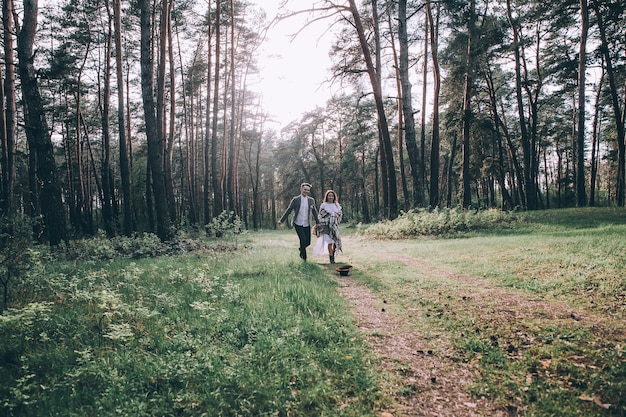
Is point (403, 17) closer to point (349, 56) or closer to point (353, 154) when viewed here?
point (349, 56)

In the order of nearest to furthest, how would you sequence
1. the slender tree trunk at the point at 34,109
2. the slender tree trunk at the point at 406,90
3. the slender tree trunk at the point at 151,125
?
the slender tree trunk at the point at 34,109
the slender tree trunk at the point at 151,125
the slender tree trunk at the point at 406,90

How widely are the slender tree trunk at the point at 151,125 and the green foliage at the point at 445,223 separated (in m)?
9.31

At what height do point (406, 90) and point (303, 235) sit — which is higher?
point (406, 90)

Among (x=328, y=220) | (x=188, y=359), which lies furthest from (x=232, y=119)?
(x=188, y=359)

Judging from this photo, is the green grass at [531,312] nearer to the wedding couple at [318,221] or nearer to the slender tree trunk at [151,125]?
the wedding couple at [318,221]

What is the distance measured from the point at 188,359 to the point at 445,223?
12.4m

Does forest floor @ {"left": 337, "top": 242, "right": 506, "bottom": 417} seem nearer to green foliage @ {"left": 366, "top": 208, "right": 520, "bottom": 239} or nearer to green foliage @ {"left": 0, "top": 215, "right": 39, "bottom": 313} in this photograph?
green foliage @ {"left": 0, "top": 215, "right": 39, "bottom": 313}

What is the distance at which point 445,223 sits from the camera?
1350 centimetres

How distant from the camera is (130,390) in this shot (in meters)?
2.84

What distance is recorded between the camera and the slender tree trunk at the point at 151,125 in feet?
36.2

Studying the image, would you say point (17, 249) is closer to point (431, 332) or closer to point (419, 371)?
point (419, 371)

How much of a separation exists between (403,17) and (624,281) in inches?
598

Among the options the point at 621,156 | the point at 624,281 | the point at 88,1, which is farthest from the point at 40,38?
the point at 621,156

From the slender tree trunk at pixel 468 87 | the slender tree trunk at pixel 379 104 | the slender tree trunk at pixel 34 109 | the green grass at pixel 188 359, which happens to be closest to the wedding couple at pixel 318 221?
the green grass at pixel 188 359
